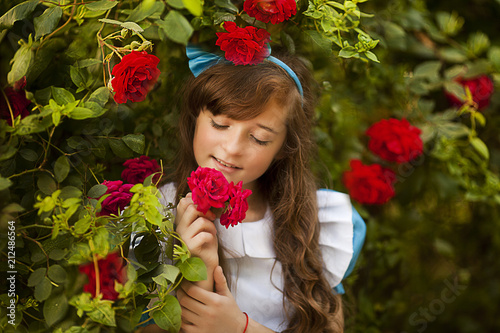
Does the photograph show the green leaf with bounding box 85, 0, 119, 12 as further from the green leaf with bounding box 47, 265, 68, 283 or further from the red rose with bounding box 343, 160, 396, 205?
the red rose with bounding box 343, 160, 396, 205

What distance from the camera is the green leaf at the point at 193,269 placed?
3.21 feet

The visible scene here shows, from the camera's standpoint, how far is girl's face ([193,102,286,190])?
1146mm

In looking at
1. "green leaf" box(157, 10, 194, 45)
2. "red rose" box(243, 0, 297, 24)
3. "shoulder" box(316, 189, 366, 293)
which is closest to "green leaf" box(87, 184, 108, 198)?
"green leaf" box(157, 10, 194, 45)

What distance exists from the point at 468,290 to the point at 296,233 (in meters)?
1.55

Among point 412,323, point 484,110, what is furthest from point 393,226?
point 484,110

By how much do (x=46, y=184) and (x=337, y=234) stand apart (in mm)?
817

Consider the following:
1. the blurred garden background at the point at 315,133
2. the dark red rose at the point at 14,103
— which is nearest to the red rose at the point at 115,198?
the blurred garden background at the point at 315,133

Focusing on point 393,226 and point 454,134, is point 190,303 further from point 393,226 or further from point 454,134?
point 393,226

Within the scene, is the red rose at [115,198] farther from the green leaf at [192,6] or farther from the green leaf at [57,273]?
the green leaf at [192,6]

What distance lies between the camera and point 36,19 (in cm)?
100

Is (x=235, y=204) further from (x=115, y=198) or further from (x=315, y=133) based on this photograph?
(x=315, y=133)

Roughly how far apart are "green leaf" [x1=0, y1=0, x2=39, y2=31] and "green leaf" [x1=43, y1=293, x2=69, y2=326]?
0.56 m

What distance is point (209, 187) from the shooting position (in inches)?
39.6

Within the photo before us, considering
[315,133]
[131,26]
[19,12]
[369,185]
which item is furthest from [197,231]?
[369,185]
